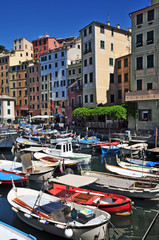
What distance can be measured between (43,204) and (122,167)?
33.2 ft

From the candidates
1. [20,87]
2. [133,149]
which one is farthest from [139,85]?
[20,87]

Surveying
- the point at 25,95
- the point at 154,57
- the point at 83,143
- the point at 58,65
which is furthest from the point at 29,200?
the point at 25,95

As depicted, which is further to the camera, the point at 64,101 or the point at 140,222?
the point at 64,101

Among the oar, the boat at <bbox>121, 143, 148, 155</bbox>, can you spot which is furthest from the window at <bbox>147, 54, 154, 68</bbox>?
the oar

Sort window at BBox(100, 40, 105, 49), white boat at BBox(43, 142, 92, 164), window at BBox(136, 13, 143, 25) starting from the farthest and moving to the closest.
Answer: window at BBox(100, 40, 105, 49), window at BBox(136, 13, 143, 25), white boat at BBox(43, 142, 92, 164)

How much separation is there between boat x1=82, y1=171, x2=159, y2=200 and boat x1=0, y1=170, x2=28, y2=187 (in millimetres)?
5149


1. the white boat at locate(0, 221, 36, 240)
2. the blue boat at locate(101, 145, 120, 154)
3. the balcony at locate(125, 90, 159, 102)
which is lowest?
the white boat at locate(0, 221, 36, 240)

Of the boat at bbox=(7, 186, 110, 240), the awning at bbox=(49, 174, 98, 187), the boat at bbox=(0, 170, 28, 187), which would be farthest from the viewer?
the boat at bbox=(0, 170, 28, 187)

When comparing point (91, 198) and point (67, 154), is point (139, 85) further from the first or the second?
point (91, 198)

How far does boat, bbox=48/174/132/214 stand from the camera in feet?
42.5

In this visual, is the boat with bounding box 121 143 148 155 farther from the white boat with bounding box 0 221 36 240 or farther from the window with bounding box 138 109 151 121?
the white boat with bounding box 0 221 36 240

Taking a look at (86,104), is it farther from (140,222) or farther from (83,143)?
(140,222)

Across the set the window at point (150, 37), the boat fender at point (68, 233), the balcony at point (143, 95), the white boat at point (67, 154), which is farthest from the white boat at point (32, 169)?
the window at point (150, 37)

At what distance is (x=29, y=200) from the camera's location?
13.3m
